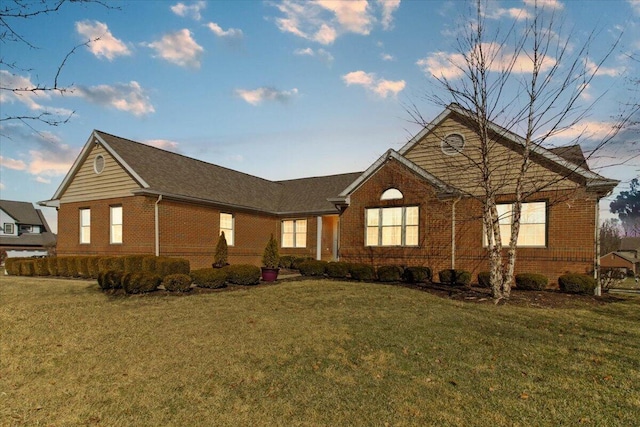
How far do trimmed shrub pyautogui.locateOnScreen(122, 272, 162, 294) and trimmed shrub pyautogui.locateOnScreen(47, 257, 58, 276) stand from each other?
9.37 meters

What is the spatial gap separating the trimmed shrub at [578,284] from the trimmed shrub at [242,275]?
435 inches

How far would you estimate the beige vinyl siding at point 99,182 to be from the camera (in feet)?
59.0

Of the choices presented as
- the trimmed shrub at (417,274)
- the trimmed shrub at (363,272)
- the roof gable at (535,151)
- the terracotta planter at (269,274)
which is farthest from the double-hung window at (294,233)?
the trimmed shrub at (417,274)

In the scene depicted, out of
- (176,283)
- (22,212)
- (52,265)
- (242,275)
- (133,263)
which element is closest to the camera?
(176,283)

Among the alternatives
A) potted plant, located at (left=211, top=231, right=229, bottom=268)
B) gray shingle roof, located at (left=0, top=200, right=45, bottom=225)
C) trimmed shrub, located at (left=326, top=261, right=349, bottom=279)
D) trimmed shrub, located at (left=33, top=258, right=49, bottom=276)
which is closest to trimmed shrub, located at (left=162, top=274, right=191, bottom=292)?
potted plant, located at (left=211, top=231, right=229, bottom=268)

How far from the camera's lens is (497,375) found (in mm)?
5238

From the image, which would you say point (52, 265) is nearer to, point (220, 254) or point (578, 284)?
point (220, 254)

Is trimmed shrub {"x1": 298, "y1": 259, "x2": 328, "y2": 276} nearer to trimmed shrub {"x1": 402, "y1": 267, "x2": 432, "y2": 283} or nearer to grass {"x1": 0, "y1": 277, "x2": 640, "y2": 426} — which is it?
trimmed shrub {"x1": 402, "y1": 267, "x2": 432, "y2": 283}

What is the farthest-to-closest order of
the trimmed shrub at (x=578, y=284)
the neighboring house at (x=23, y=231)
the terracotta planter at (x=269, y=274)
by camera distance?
the neighboring house at (x=23, y=231)
the terracotta planter at (x=269, y=274)
the trimmed shrub at (x=578, y=284)

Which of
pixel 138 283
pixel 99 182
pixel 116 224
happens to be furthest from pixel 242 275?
pixel 99 182

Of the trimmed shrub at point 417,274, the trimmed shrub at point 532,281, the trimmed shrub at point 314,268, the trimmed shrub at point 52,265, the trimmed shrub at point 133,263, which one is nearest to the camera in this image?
the trimmed shrub at point 532,281

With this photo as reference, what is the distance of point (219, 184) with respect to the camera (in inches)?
891

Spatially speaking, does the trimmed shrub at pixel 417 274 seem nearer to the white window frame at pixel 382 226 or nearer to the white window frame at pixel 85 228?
the white window frame at pixel 382 226

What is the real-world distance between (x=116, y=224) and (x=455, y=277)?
1596 cm
